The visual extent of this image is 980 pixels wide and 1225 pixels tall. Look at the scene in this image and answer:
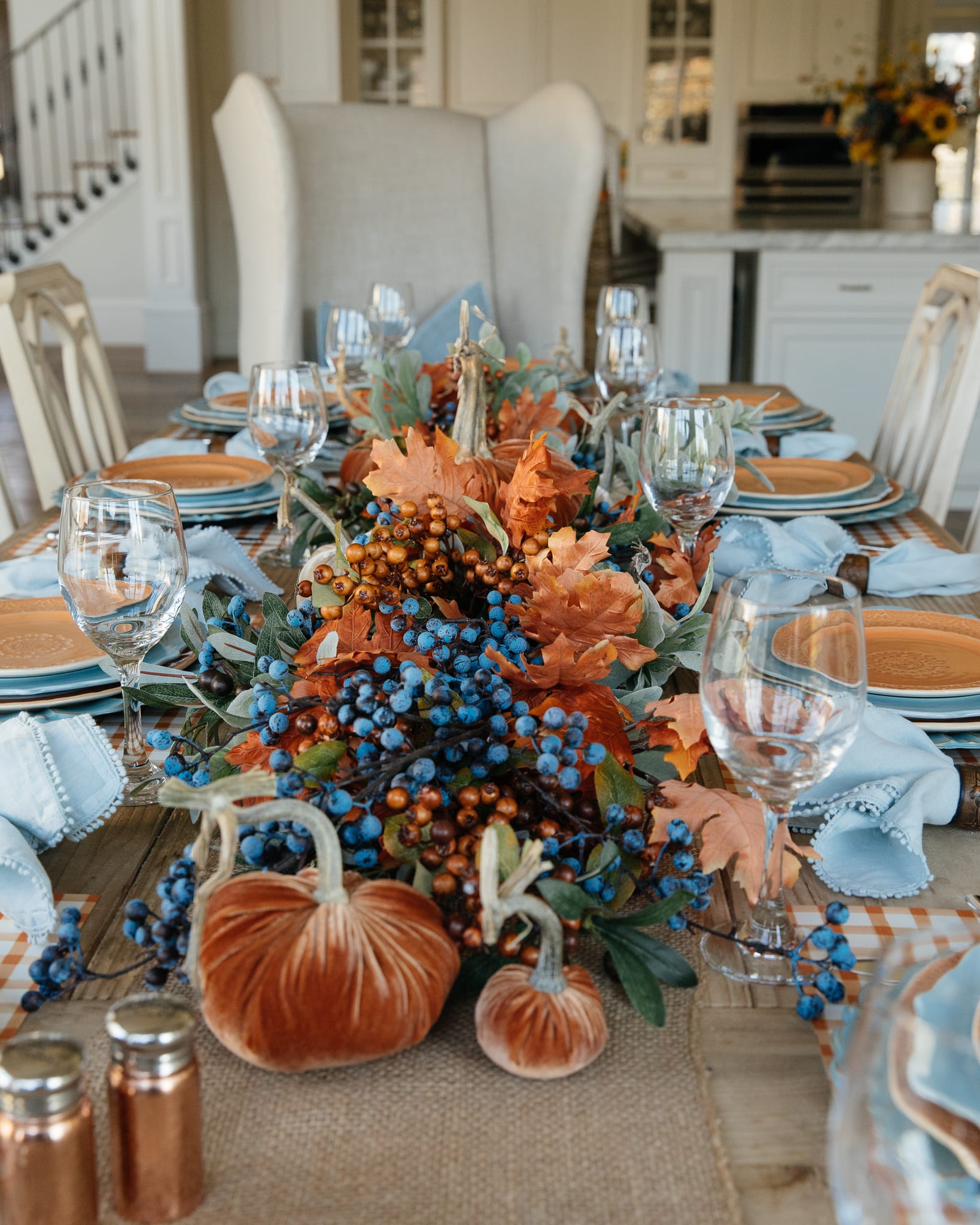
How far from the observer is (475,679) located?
60 cm

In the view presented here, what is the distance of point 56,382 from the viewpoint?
2047 millimetres

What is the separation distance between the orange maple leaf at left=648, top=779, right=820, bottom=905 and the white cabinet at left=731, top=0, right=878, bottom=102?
7.09 meters

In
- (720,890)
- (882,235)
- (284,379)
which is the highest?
(882,235)

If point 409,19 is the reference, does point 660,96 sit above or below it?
below

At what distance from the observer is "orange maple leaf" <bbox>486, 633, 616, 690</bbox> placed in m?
0.64

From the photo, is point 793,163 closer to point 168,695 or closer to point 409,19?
point 409,19

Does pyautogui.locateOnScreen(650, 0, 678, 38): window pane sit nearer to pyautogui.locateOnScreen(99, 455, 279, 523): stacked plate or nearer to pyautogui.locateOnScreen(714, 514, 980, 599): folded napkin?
pyautogui.locateOnScreen(99, 455, 279, 523): stacked plate

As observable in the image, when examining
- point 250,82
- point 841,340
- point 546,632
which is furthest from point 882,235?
point 546,632

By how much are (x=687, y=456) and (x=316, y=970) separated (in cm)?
61

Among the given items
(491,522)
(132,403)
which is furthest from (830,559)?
(132,403)

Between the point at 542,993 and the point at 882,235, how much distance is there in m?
3.64

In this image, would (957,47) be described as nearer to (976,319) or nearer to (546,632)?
(976,319)

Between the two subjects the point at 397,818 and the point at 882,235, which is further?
the point at 882,235

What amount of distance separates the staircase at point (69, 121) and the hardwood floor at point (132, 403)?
1033mm
